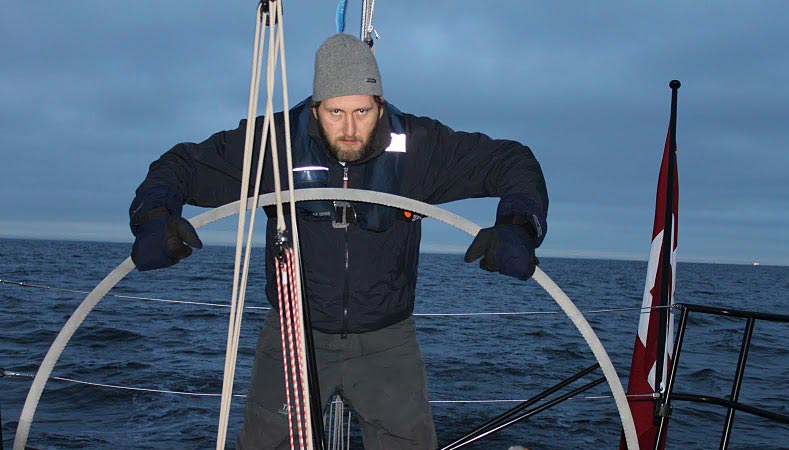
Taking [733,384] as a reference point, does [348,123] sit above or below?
above

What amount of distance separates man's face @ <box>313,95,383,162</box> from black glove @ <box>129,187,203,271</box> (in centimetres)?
68

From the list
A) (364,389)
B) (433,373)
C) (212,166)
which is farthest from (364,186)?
(433,373)

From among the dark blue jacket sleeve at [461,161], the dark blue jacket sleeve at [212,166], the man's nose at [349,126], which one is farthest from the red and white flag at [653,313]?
the dark blue jacket sleeve at [212,166]

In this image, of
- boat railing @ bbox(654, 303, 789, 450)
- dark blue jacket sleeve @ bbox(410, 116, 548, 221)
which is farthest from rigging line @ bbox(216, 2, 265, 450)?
boat railing @ bbox(654, 303, 789, 450)

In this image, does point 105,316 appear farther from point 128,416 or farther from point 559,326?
point 559,326

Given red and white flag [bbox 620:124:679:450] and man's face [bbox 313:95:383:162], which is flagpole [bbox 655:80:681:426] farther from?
man's face [bbox 313:95:383:162]

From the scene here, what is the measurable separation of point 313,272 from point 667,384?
6.27ft

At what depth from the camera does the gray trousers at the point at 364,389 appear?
9.12ft

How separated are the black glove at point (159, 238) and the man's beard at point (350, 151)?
2.18 ft

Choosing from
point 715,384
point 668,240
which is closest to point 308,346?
point 668,240

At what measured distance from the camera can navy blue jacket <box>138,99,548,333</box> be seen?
8.89 ft

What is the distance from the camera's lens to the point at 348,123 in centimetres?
254

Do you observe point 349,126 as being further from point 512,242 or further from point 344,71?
point 512,242

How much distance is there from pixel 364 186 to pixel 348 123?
0.31 m
